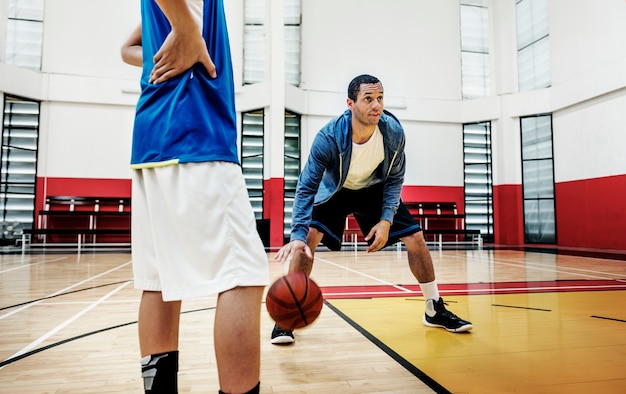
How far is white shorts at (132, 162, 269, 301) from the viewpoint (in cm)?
87

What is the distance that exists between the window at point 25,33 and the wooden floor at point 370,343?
7.26 meters

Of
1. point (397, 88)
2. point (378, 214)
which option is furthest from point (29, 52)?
point (378, 214)

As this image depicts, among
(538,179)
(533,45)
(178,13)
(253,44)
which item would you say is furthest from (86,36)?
(538,179)

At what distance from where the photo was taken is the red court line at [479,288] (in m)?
3.53

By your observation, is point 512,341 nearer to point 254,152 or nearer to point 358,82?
point 358,82

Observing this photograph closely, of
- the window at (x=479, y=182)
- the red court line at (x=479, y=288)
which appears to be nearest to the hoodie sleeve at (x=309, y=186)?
the red court line at (x=479, y=288)

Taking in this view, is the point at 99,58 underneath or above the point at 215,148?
above

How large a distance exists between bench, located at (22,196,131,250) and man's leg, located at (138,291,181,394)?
8113 millimetres

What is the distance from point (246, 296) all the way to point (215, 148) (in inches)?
13.0

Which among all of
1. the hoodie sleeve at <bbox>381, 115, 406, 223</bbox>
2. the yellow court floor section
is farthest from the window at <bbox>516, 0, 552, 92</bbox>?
the hoodie sleeve at <bbox>381, 115, 406, 223</bbox>

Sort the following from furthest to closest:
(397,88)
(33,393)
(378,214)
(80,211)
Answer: (397,88), (80,211), (378,214), (33,393)

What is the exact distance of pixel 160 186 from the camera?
0.92 metres

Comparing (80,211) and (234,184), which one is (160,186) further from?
(80,211)

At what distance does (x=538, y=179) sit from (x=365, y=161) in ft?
30.0
